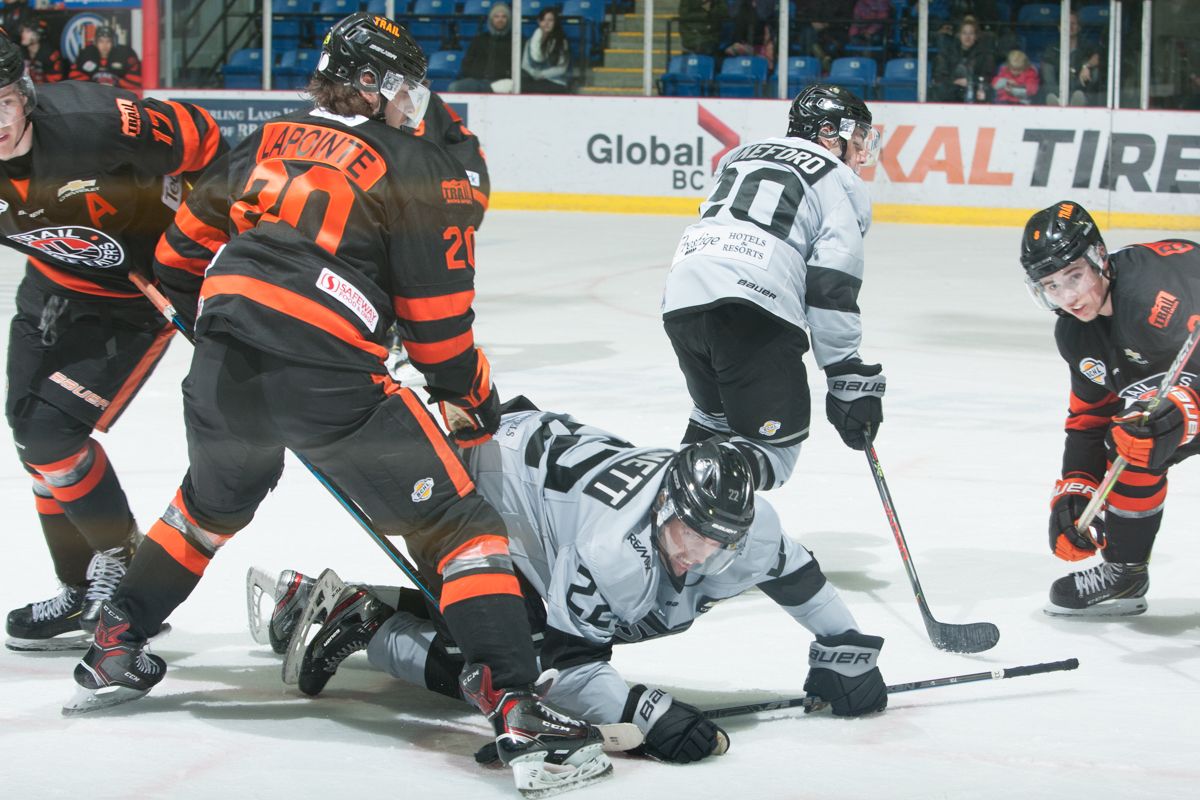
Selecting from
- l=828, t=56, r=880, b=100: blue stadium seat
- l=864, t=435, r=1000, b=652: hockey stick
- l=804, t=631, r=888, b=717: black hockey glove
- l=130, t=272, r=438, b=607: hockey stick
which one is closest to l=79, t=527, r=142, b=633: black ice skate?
l=130, t=272, r=438, b=607: hockey stick

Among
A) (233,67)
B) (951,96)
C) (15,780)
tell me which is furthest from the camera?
(233,67)

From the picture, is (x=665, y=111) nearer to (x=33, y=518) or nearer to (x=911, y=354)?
(x=911, y=354)

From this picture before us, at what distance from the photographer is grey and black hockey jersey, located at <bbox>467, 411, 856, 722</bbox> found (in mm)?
2307

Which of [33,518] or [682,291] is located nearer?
Result: [682,291]

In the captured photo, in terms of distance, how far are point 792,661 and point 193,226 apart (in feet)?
4.41

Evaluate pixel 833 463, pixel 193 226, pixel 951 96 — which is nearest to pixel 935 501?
pixel 833 463

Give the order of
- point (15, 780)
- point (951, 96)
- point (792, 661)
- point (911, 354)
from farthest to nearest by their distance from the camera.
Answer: point (951, 96) < point (911, 354) < point (792, 661) < point (15, 780)

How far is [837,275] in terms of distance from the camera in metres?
3.08

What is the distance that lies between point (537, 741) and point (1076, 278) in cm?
151

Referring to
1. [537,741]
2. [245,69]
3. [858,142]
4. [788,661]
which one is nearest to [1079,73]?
[245,69]

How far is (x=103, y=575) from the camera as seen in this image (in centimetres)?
305

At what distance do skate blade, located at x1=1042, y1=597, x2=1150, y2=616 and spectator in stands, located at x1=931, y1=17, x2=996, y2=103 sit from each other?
25.1 feet

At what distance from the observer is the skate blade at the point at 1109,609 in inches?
126

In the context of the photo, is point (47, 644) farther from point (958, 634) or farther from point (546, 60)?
point (546, 60)
